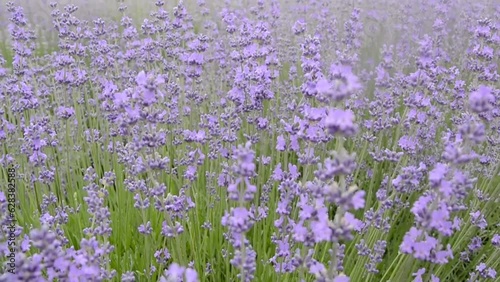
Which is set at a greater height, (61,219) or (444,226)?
(61,219)

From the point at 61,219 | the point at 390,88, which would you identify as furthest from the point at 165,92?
the point at 390,88

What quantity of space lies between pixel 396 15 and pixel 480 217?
5002mm

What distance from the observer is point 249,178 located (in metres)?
2.87

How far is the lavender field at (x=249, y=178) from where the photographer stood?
1714 millimetres

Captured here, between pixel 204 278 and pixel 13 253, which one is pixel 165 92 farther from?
pixel 13 253

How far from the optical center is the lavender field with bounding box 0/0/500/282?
5.62 feet

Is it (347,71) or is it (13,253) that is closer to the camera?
(347,71)

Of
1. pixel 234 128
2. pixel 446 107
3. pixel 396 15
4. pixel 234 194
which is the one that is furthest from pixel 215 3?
pixel 234 194

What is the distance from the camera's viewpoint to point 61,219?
2693 mm

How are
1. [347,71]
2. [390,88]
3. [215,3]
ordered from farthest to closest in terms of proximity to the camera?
[215,3] < [390,88] < [347,71]

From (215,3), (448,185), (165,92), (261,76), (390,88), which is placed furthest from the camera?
(215,3)

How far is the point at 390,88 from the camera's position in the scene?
4.11 meters

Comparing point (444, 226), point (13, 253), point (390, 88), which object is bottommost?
point (444, 226)

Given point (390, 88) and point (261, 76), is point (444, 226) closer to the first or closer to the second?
point (261, 76)
